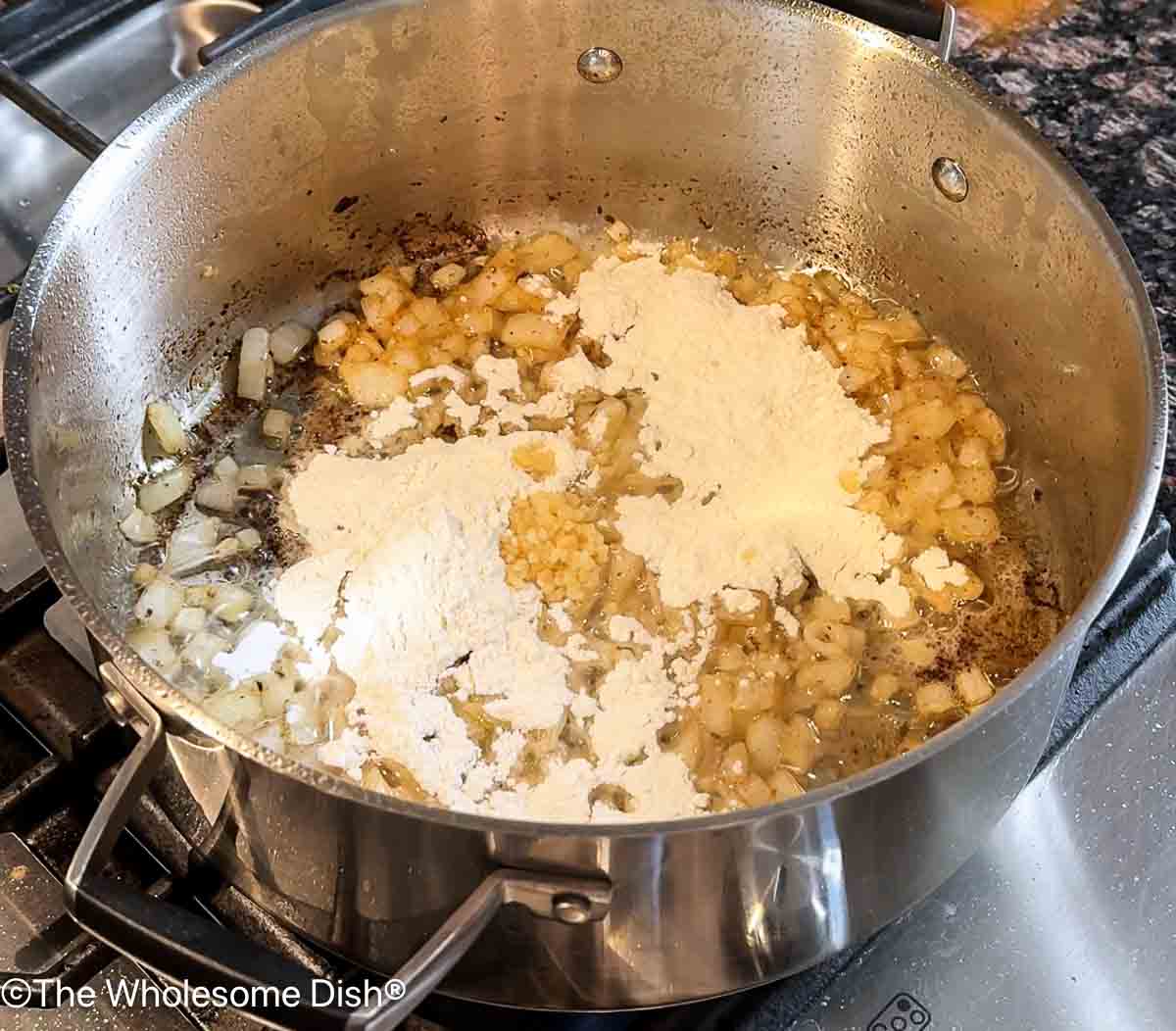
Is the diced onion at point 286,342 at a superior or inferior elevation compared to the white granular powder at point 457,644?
superior

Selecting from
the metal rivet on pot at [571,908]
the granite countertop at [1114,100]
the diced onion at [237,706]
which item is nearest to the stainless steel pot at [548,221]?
the metal rivet on pot at [571,908]

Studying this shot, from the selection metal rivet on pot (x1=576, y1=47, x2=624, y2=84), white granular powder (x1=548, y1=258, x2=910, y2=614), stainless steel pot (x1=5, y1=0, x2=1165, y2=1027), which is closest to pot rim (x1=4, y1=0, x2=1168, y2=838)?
stainless steel pot (x1=5, y1=0, x2=1165, y2=1027)

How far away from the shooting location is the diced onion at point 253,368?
113cm

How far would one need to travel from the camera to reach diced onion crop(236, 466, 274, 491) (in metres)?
1.06

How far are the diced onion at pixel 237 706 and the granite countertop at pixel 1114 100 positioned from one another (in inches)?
32.0

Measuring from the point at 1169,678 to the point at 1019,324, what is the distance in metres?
0.31

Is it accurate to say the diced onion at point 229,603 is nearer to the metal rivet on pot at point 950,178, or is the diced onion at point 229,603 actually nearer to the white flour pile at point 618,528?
the white flour pile at point 618,528

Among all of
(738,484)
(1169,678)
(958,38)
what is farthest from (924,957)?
(958,38)

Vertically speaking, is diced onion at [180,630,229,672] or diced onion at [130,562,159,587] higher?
diced onion at [130,562,159,587]

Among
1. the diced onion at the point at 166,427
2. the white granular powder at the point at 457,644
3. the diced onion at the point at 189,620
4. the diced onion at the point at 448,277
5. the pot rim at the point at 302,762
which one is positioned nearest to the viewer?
the pot rim at the point at 302,762

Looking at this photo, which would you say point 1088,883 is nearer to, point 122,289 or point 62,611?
point 62,611

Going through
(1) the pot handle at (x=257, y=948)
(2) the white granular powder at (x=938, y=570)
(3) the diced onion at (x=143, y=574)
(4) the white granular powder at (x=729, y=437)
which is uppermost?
(1) the pot handle at (x=257, y=948)

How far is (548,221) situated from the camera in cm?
124

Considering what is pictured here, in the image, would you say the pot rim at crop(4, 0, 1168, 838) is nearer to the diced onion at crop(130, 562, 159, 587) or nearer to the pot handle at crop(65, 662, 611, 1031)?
the pot handle at crop(65, 662, 611, 1031)
